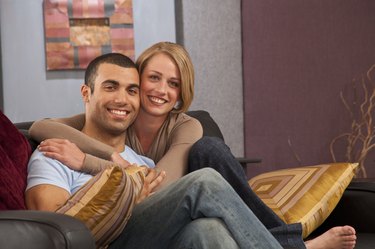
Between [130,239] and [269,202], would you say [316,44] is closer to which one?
[269,202]

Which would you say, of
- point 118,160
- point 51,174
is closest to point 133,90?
point 118,160

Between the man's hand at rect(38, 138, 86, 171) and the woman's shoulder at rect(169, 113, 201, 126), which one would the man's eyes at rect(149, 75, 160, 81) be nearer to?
the woman's shoulder at rect(169, 113, 201, 126)

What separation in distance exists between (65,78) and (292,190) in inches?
75.8

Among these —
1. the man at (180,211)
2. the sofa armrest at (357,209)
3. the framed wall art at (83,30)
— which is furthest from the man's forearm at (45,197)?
the framed wall art at (83,30)

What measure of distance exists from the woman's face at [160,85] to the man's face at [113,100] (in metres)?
0.09

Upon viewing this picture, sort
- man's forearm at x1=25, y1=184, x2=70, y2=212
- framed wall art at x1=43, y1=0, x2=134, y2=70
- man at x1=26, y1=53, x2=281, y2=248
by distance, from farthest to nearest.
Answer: framed wall art at x1=43, y1=0, x2=134, y2=70 < man's forearm at x1=25, y1=184, x2=70, y2=212 < man at x1=26, y1=53, x2=281, y2=248

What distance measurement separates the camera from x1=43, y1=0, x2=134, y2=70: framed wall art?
174 inches

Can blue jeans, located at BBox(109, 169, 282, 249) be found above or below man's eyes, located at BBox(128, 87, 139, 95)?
below

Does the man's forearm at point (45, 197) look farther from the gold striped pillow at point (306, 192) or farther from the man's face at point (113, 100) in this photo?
the gold striped pillow at point (306, 192)

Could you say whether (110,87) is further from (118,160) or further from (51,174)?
(51,174)

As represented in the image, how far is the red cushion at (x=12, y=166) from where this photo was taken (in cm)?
215

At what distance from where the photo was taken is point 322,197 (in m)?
2.92

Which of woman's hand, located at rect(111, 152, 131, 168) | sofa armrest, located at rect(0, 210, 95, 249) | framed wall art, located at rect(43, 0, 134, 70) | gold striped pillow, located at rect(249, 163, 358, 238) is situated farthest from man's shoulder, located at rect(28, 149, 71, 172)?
framed wall art, located at rect(43, 0, 134, 70)

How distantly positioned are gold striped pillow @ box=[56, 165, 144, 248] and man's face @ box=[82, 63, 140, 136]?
0.68 metres
